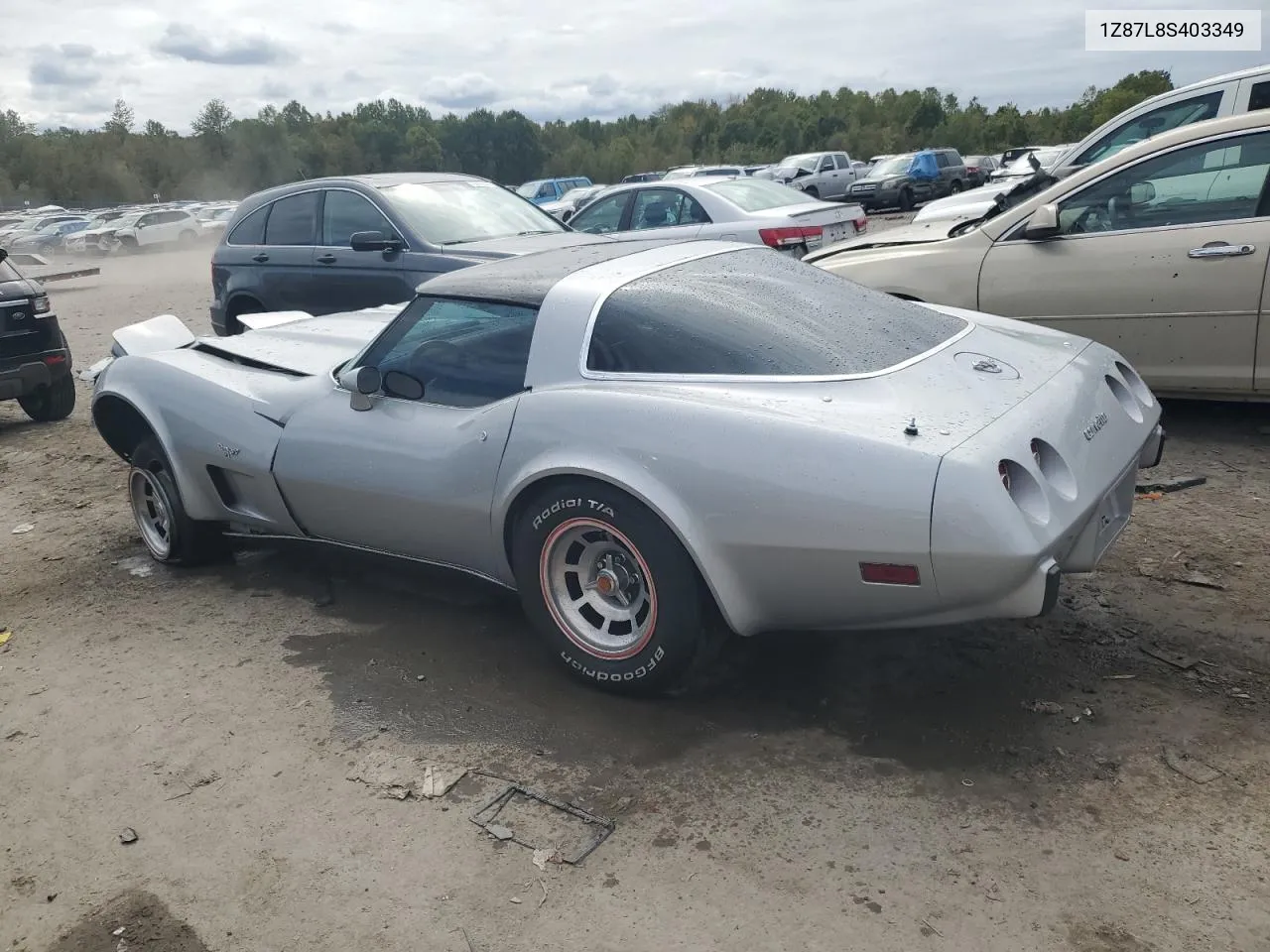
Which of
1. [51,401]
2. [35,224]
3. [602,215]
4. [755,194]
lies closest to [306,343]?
[51,401]

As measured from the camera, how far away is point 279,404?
13.8 feet

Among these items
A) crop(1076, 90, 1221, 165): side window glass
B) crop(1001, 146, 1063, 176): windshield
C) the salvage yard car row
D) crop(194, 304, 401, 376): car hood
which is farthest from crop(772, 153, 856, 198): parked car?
crop(194, 304, 401, 376): car hood

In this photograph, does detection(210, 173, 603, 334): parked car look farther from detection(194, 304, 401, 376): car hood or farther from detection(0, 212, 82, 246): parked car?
detection(0, 212, 82, 246): parked car

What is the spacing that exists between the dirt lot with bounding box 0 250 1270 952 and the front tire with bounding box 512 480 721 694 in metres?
0.19

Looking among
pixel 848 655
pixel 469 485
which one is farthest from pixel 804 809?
pixel 469 485

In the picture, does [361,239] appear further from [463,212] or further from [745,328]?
[745,328]

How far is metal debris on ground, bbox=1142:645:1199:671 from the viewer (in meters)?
3.27

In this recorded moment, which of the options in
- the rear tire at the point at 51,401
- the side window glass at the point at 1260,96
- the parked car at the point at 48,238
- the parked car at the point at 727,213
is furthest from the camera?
the parked car at the point at 48,238

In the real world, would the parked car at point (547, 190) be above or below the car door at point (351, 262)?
above

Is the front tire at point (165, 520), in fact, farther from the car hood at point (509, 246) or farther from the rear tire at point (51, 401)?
the rear tire at point (51, 401)

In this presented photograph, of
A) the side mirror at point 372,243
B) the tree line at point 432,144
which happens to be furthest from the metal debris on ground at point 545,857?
the tree line at point 432,144

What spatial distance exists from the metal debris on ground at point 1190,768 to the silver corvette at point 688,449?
57cm

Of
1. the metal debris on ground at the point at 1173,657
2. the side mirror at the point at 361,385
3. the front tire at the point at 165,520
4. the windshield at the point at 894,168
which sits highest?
the windshield at the point at 894,168

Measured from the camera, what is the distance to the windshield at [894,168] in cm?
2556
